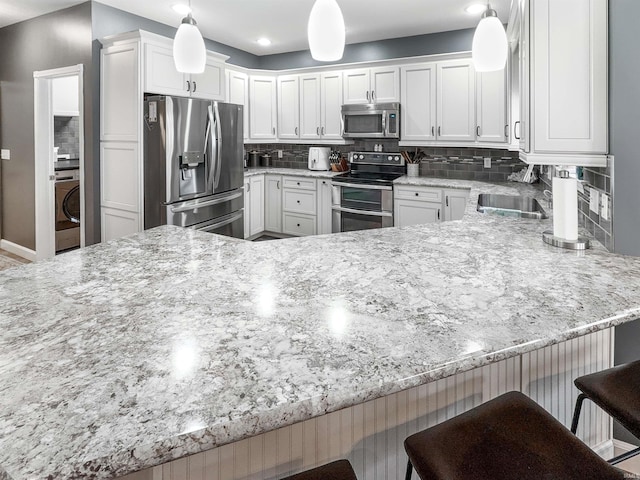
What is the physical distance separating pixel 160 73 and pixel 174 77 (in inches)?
6.4

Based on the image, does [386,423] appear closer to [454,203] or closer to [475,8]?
[454,203]

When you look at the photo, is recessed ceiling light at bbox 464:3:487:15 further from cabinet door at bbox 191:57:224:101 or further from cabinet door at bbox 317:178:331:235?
cabinet door at bbox 191:57:224:101

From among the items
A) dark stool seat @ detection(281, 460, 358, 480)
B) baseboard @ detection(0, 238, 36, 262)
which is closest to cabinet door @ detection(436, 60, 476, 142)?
dark stool seat @ detection(281, 460, 358, 480)

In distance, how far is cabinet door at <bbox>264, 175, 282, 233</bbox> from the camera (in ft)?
18.8

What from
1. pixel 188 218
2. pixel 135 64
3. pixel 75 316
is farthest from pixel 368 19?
pixel 75 316

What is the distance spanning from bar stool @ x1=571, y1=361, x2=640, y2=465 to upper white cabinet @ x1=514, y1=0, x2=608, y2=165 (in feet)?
3.12

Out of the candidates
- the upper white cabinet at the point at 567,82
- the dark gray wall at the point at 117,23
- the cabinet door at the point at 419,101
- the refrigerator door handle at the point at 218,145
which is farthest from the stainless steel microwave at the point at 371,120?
the upper white cabinet at the point at 567,82

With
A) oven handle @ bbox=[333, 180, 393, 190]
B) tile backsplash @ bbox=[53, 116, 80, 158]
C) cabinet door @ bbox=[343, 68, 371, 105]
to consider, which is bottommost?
oven handle @ bbox=[333, 180, 393, 190]

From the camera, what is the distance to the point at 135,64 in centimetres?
374

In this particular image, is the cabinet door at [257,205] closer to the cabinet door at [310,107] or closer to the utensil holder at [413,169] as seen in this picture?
the cabinet door at [310,107]

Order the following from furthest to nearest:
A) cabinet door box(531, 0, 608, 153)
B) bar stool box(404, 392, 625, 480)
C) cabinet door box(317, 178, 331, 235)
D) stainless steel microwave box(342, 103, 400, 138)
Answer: cabinet door box(317, 178, 331, 235), stainless steel microwave box(342, 103, 400, 138), cabinet door box(531, 0, 608, 153), bar stool box(404, 392, 625, 480)

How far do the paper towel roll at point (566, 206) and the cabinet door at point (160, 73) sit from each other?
3.42 meters

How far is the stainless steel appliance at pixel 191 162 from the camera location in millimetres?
3734

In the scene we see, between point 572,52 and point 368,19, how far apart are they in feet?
9.84
